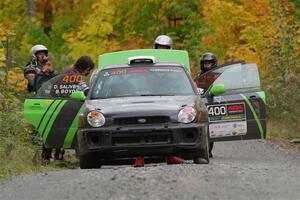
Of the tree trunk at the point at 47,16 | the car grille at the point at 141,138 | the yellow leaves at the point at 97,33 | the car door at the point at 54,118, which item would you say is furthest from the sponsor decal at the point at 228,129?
the tree trunk at the point at 47,16

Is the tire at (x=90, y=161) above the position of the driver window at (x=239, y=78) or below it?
below

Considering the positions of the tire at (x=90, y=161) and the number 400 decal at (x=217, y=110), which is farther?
the number 400 decal at (x=217, y=110)

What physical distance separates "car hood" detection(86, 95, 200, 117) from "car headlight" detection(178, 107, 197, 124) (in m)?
0.07

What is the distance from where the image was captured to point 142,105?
12.9 m

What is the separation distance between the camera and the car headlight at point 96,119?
12.7 meters

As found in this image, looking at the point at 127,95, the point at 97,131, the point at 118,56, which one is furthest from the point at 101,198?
the point at 118,56

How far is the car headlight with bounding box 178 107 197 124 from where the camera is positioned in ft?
41.7

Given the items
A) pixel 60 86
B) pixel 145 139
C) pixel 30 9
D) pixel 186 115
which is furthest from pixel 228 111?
pixel 30 9

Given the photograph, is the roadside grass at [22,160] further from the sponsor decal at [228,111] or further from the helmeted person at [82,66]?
the sponsor decal at [228,111]

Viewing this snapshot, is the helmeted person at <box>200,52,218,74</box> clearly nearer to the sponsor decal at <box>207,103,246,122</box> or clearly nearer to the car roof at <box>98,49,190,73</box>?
the car roof at <box>98,49,190,73</box>

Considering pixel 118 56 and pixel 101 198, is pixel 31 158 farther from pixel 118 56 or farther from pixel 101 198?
pixel 101 198

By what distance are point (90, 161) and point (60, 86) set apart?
2970mm

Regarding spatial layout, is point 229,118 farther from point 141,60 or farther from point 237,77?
point 141,60

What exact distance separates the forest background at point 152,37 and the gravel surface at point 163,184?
5.83ft
